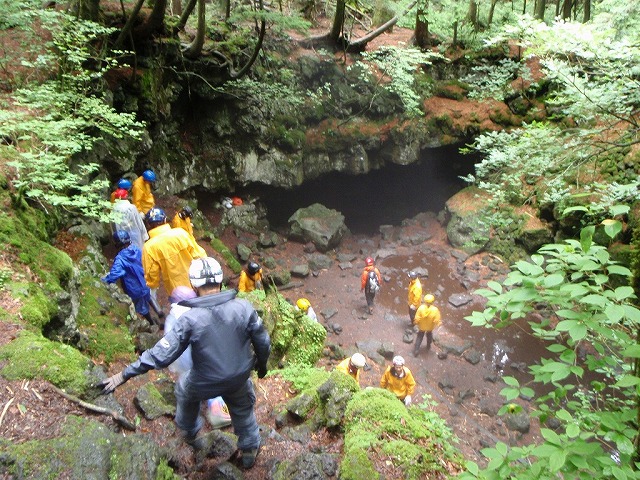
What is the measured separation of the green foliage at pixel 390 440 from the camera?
355 centimetres

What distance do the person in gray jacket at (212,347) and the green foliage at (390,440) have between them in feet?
3.76

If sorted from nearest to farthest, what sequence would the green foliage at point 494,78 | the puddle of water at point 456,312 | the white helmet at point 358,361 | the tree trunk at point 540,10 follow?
the white helmet at point 358,361 → the puddle of water at point 456,312 → the green foliage at point 494,78 → the tree trunk at point 540,10

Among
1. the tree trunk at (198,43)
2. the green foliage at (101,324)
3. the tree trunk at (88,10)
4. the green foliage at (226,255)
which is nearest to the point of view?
the green foliage at (101,324)

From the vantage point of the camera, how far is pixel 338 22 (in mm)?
13930

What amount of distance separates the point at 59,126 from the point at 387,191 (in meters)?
15.5

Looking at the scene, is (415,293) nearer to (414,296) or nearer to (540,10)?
(414,296)

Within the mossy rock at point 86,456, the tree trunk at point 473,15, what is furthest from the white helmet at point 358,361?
the tree trunk at point 473,15

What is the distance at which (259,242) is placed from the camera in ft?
47.0

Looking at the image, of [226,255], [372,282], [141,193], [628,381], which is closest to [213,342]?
[628,381]

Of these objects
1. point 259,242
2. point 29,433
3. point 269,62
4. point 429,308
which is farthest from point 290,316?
point 269,62

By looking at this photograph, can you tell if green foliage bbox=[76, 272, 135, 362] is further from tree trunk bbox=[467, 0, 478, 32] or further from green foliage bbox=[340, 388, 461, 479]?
tree trunk bbox=[467, 0, 478, 32]

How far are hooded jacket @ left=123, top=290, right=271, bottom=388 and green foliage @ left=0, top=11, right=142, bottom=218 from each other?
273 cm

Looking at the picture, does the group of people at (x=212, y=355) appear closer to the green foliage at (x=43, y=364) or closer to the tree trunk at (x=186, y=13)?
the green foliage at (x=43, y=364)

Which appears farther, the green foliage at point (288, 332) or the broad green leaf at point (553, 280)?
the green foliage at point (288, 332)
